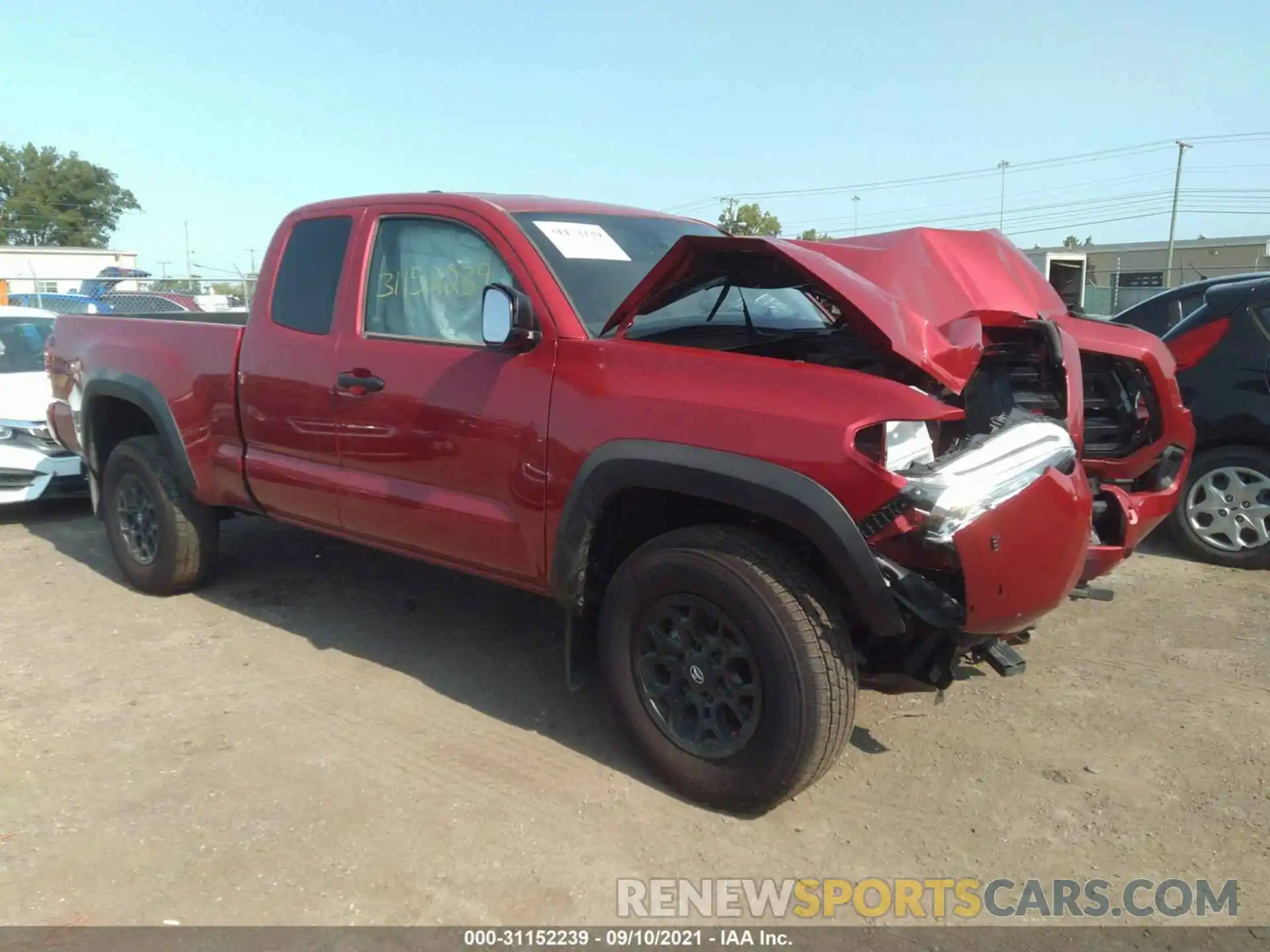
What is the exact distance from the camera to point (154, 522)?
5.34 metres

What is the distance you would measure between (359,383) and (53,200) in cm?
7714

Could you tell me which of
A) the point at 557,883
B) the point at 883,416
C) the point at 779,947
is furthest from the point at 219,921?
the point at 883,416

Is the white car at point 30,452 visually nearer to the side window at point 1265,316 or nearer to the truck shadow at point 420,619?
the truck shadow at point 420,619

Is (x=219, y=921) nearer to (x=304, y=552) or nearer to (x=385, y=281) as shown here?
(x=385, y=281)

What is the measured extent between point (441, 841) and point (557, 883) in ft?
1.42

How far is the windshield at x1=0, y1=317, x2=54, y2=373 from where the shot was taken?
25.9 feet

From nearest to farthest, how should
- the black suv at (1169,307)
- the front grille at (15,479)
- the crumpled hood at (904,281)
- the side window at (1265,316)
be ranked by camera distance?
the crumpled hood at (904,281), the side window at (1265,316), the black suv at (1169,307), the front grille at (15,479)

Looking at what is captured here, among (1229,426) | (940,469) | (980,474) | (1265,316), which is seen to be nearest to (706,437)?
(940,469)

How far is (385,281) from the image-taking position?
422cm

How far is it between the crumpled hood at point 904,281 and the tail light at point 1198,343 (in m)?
2.18

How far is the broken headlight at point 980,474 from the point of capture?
9.05 ft

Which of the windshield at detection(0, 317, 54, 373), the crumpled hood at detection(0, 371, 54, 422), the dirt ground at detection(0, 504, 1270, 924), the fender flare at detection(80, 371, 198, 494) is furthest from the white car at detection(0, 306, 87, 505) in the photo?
the dirt ground at detection(0, 504, 1270, 924)

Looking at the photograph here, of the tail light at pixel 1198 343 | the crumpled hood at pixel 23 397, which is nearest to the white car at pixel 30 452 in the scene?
the crumpled hood at pixel 23 397

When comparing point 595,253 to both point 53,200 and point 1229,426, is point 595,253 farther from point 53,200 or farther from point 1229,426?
point 53,200
